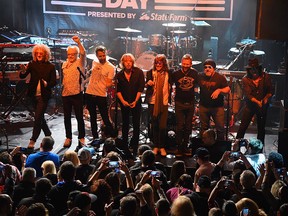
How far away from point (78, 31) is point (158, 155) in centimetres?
814

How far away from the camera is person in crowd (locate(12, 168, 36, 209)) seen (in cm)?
525

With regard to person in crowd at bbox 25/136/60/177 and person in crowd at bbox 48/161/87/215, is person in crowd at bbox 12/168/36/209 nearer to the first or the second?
person in crowd at bbox 48/161/87/215

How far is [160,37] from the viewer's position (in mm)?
13734

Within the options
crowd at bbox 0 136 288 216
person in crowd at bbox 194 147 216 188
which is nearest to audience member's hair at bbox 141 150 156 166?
crowd at bbox 0 136 288 216

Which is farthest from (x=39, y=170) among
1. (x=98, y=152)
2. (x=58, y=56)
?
(x=58, y=56)

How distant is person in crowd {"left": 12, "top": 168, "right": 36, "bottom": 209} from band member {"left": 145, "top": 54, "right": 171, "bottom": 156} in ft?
10.9

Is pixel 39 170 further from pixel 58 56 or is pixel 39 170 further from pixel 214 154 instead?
pixel 58 56

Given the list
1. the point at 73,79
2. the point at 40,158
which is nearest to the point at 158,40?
the point at 73,79

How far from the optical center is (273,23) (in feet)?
24.8

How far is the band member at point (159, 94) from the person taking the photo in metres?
8.16

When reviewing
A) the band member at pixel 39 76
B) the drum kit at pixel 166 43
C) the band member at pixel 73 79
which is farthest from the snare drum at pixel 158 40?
the band member at pixel 39 76

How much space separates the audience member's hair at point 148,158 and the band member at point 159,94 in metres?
2.42

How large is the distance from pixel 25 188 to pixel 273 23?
467 centimetres

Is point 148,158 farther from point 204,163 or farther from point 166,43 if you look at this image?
point 166,43
